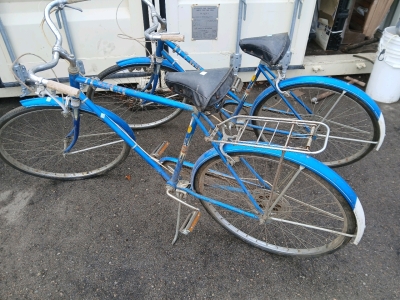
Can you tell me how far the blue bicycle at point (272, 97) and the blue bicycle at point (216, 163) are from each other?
1.04ft

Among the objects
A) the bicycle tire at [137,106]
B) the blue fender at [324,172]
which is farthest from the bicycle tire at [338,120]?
the bicycle tire at [137,106]

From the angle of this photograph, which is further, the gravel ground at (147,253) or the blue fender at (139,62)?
the blue fender at (139,62)

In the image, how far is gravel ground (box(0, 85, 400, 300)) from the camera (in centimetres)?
215

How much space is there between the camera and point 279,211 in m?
2.17

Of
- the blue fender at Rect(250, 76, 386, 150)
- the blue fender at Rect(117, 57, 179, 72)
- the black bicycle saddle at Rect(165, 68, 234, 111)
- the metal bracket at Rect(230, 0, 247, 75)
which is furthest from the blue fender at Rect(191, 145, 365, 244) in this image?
the metal bracket at Rect(230, 0, 247, 75)

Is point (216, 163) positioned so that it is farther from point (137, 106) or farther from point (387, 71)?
point (387, 71)

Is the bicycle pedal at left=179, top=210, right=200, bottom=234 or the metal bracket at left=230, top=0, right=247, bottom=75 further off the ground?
the metal bracket at left=230, top=0, right=247, bottom=75

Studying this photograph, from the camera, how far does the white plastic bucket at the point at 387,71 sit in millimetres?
3508

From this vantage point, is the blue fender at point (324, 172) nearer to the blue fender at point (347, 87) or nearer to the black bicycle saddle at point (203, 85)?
the black bicycle saddle at point (203, 85)

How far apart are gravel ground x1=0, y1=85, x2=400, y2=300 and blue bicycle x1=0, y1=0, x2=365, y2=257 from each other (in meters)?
0.14

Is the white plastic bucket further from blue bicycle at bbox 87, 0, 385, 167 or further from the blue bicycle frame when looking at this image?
the blue bicycle frame

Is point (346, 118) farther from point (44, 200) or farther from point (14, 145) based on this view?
point (14, 145)

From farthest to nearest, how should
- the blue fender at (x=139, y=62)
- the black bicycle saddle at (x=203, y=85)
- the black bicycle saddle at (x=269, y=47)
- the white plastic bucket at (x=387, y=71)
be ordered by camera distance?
1. the white plastic bucket at (x=387, y=71)
2. the blue fender at (x=139, y=62)
3. the black bicycle saddle at (x=269, y=47)
4. the black bicycle saddle at (x=203, y=85)

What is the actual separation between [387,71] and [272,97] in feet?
5.90
